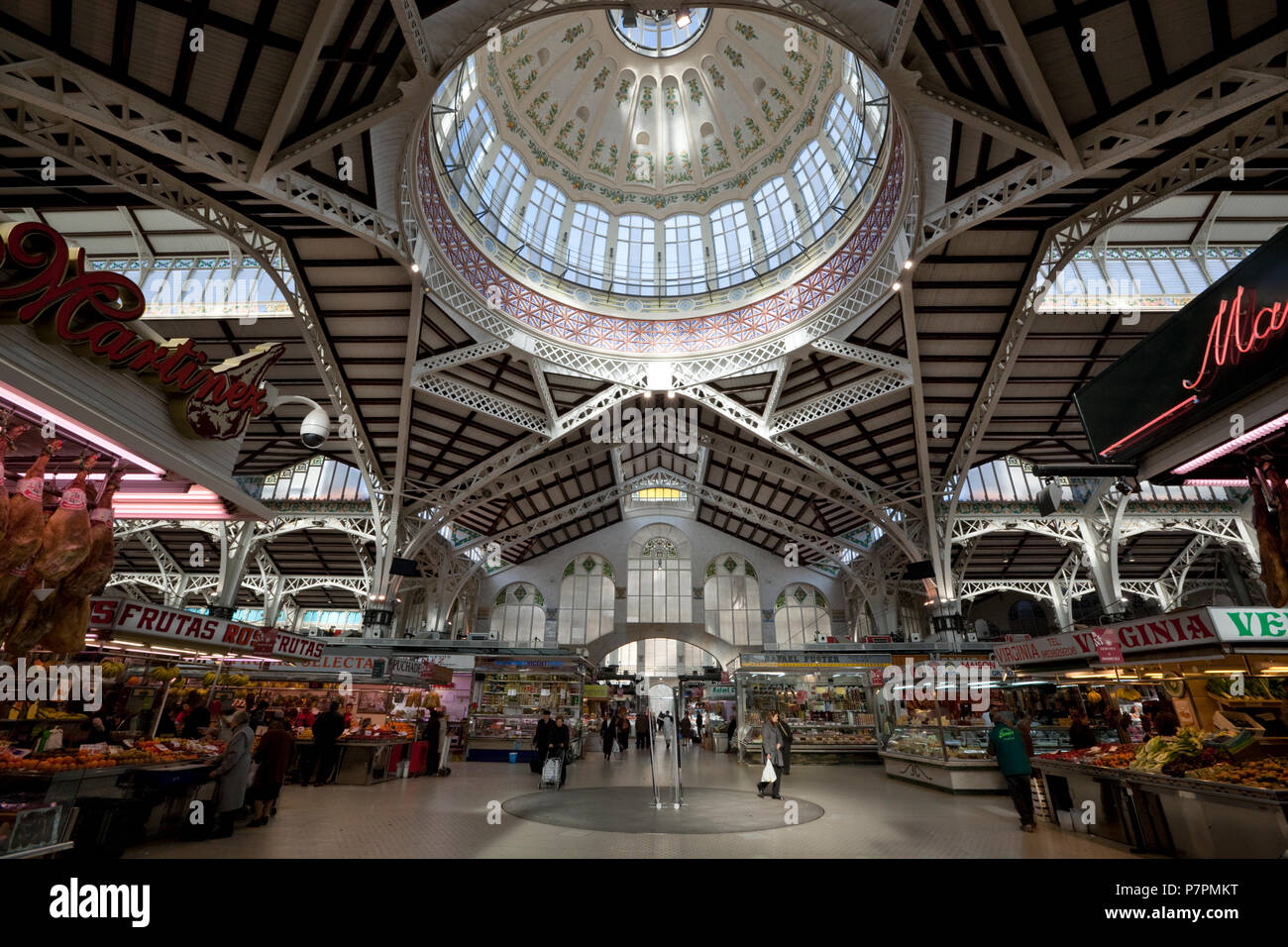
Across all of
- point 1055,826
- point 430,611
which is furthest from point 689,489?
point 1055,826

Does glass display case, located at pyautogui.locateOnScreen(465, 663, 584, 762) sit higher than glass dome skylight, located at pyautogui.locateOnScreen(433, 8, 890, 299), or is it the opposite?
glass dome skylight, located at pyautogui.locateOnScreen(433, 8, 890, 299)

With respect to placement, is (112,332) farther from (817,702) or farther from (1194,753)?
(817,702)

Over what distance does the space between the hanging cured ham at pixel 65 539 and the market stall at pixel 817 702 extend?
54.9 feet

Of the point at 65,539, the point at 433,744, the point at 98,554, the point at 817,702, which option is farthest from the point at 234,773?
the point at 817,702

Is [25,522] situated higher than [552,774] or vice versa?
[25,522]

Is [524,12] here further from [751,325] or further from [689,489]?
[689,489]

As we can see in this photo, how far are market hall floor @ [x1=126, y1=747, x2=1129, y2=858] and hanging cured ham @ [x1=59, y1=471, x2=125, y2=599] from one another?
2.72 metres

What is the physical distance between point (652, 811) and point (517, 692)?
11.3 metres

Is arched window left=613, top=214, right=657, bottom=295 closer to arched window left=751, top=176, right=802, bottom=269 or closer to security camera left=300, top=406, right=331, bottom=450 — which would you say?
arched window left=751, top=176, right=802, bottom=269

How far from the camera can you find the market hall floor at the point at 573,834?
616 cm

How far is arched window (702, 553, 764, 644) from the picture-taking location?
106 ft

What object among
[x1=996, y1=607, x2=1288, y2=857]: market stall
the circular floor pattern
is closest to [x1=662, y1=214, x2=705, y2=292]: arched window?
[x1=996, y1=607, x2=1288, y2=857]: market stall

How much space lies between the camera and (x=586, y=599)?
33.3 metres

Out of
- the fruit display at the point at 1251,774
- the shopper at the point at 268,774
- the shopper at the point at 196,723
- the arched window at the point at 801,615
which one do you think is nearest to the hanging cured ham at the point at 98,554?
the shopper at the point at 268,774
